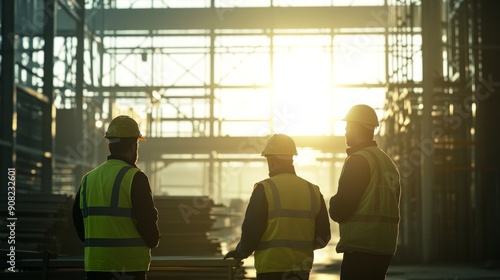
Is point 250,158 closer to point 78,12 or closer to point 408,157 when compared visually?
point 78,12

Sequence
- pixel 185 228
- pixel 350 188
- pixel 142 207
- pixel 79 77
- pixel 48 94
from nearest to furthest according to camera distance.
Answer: pixel 142 207 < pixel 350 188 < pixel 185 228 < pixel 48 94 < pixel 79 77

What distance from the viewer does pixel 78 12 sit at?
2864 cm

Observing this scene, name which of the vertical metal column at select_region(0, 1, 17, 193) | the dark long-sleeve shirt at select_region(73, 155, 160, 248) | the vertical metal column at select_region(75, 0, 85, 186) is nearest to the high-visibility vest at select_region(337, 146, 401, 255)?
the dark long-sleeve shirt at select_region(73, 155, 160, 248)

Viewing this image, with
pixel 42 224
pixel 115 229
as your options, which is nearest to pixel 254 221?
pixel 115 229

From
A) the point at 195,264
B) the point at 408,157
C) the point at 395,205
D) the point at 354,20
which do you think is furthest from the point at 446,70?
the point at 395,205

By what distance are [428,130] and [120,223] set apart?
43.8 ft

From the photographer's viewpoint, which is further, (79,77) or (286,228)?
(79,77)

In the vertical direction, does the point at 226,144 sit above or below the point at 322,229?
above

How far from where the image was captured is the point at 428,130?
1806 cm

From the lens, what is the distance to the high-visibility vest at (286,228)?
576 centimetres

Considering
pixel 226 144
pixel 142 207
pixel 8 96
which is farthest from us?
pixel 226 144

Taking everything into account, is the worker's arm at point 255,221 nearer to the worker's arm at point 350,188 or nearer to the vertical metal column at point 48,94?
the worker's arm at point 350,188

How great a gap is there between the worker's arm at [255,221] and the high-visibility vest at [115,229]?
656mm

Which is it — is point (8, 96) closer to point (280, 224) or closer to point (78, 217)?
point (78, 217)
